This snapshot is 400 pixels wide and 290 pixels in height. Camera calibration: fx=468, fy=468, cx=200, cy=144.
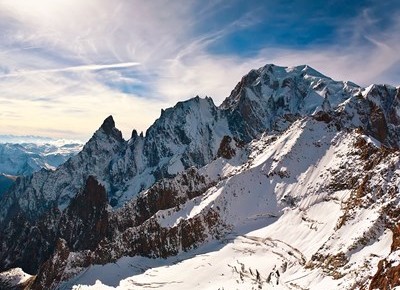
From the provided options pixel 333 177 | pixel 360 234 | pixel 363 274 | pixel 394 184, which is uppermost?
pixel 333 177

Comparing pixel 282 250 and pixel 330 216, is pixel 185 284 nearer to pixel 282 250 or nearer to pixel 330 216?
pixel 282 250

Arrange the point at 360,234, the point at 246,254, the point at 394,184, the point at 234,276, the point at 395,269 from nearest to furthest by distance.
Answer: the point at 395,269, the point at 360,234, the point at 394,184, the point at 234,276, the point at 246,254

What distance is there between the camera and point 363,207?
15975 centimetres

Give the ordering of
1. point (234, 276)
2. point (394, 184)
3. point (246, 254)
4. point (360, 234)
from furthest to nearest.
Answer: point (246, 254) → point (234, 276) → point (394, 184) → point (360, 234)

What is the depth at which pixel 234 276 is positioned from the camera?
17288cm

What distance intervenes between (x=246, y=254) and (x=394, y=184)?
6341 cm

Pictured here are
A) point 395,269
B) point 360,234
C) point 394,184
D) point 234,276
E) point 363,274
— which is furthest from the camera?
point 234,276

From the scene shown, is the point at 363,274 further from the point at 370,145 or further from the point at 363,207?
the point at 370,145

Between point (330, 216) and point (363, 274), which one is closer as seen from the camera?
point (363, 274)

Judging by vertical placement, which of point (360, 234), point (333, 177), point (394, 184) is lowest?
point (360, 234)

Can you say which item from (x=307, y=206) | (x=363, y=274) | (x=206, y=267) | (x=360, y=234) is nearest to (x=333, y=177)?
(x=307, y=206)

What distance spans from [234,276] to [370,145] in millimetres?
75185

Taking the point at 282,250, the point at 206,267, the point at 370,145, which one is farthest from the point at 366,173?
the point at 206,267

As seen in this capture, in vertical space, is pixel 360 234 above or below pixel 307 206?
below
